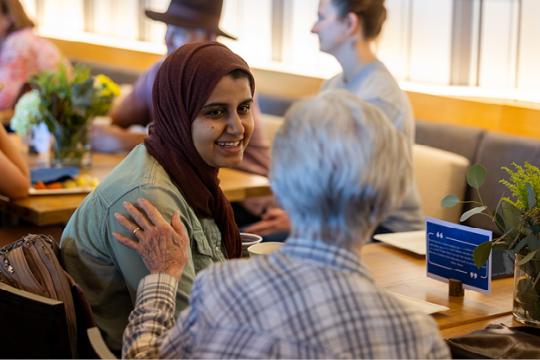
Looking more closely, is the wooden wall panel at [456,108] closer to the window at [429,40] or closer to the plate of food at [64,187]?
the window at [429,40]

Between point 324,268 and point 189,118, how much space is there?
2.95 feet

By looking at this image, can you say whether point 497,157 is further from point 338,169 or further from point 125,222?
point 338,169

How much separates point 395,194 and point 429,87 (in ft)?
10.5

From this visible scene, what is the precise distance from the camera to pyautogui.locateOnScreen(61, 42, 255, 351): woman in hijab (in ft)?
7.14

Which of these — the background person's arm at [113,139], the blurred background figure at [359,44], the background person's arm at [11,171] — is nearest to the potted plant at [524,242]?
the blurred background figure at [359,44]

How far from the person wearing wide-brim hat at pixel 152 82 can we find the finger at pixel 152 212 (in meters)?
2.12

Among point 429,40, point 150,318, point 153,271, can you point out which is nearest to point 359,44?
point 429,40

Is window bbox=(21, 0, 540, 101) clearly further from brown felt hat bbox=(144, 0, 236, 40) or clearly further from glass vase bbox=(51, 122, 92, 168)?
glass vase bbox=(51, 122, 92, 168)

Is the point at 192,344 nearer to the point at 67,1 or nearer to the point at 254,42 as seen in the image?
the point at 254,42

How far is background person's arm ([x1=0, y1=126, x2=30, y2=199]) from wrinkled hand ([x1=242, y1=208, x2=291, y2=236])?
1081 mm

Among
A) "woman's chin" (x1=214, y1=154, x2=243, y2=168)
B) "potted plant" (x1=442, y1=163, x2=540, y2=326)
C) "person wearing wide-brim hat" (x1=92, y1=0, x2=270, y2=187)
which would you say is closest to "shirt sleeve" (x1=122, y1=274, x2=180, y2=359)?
"woman's chin" (x1=214, y1=154, x2=243, y2=168)

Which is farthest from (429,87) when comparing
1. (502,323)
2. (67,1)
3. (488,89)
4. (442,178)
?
(67,1)

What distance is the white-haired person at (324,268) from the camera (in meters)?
1.44

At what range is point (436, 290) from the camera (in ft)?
8.14
